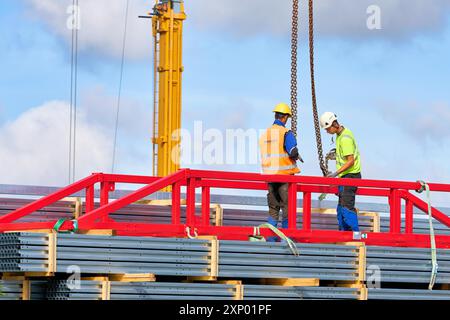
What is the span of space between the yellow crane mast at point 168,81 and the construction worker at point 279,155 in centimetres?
1304

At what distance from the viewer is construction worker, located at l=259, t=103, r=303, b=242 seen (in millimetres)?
14977

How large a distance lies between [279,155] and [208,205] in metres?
1.35

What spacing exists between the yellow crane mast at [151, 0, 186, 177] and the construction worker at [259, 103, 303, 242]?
13045 mm

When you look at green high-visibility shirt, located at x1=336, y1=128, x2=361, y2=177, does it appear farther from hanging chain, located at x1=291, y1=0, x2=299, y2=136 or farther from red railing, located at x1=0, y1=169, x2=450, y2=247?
hanging chain, located at x1=291, y1=0, x2=299, y2=136

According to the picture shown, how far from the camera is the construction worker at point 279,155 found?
15.0m

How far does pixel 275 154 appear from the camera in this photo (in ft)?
49.5

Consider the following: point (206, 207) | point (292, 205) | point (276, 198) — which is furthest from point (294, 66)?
point (206, 207)

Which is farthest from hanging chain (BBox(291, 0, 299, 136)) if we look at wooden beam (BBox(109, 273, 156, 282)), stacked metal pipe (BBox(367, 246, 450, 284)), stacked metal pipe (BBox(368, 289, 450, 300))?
wooden beam (BBox(109, 273, 156, 282))

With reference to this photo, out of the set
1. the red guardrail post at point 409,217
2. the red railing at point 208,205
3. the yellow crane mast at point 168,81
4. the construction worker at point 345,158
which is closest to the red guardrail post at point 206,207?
the red railing at point 208,205

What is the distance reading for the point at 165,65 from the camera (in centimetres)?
2798

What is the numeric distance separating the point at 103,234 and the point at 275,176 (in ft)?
8.06

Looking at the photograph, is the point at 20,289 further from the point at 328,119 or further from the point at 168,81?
the point at 168,81
